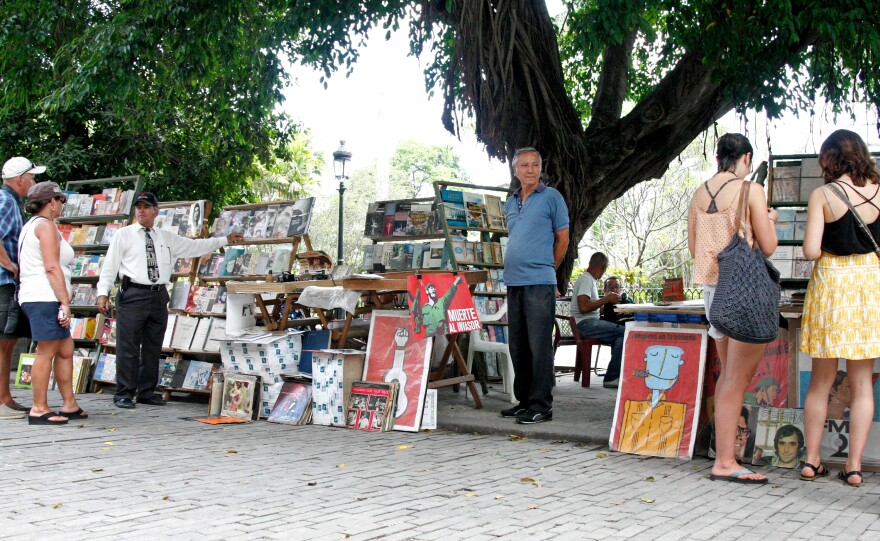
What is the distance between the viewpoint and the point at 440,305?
662 centimetres

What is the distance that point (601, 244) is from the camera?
33688 millimetres

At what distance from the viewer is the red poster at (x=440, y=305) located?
21.3ft

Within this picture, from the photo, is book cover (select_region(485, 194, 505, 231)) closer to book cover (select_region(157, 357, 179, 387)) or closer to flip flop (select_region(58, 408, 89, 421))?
book cover (select_region(157, 357, 179, 387))

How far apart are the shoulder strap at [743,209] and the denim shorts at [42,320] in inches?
200

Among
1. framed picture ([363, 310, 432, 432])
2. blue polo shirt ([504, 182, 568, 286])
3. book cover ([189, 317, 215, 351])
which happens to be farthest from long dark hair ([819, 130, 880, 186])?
book cover ([189, 317, 215, 351])

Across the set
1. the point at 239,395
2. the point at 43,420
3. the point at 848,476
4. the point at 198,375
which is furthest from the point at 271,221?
the point at 848,476

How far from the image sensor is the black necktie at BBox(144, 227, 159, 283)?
7.79 m

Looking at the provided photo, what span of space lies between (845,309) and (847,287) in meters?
0.12

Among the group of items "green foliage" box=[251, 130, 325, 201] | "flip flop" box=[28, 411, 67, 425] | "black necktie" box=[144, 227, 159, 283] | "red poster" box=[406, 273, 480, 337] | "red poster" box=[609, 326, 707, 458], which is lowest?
"flip flop" box=[28, 411, 67, 425]

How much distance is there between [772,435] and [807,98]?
6.11 m

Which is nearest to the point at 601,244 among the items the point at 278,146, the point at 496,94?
the point at 278,146

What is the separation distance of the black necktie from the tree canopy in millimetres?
2336

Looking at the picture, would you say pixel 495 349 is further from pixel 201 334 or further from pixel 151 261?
pixel 151 261

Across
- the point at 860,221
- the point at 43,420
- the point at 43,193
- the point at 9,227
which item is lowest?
the point at 43,420
